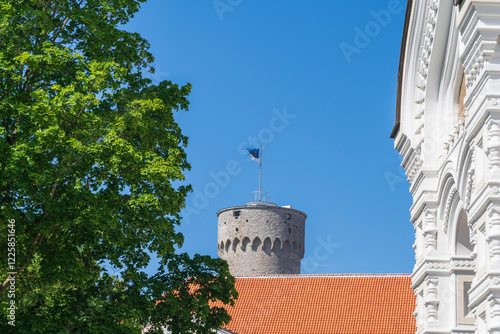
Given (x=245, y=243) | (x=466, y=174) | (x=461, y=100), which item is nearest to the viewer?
(x=466, y=174)

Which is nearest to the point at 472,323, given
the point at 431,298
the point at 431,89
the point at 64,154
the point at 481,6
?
the point at 431,298

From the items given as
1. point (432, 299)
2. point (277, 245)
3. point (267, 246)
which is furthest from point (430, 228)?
point (277, 245)

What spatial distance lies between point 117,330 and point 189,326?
1.77 m

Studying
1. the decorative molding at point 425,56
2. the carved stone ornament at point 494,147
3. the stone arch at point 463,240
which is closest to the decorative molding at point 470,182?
the carved stone ornament at point 494,147

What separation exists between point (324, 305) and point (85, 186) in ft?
99.4

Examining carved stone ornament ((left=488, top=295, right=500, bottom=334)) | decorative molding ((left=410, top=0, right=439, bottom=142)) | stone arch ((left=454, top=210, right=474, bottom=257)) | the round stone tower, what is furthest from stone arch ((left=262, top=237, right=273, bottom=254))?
carved stone ornament ((left=488, top=295, right=500, bottom=334))

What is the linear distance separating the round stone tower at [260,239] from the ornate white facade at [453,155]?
43.9m

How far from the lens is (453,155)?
17.5 metres

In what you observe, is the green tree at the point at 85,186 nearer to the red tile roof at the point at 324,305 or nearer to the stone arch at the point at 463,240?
the stone arch at the point at 463,240

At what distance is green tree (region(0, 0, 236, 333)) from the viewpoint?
17641mm

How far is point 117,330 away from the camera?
18188mm

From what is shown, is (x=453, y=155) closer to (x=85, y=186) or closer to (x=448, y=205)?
(x=448, y=205)

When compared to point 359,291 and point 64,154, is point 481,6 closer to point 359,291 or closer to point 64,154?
point 64,154

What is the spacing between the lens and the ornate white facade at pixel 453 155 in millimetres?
14742
